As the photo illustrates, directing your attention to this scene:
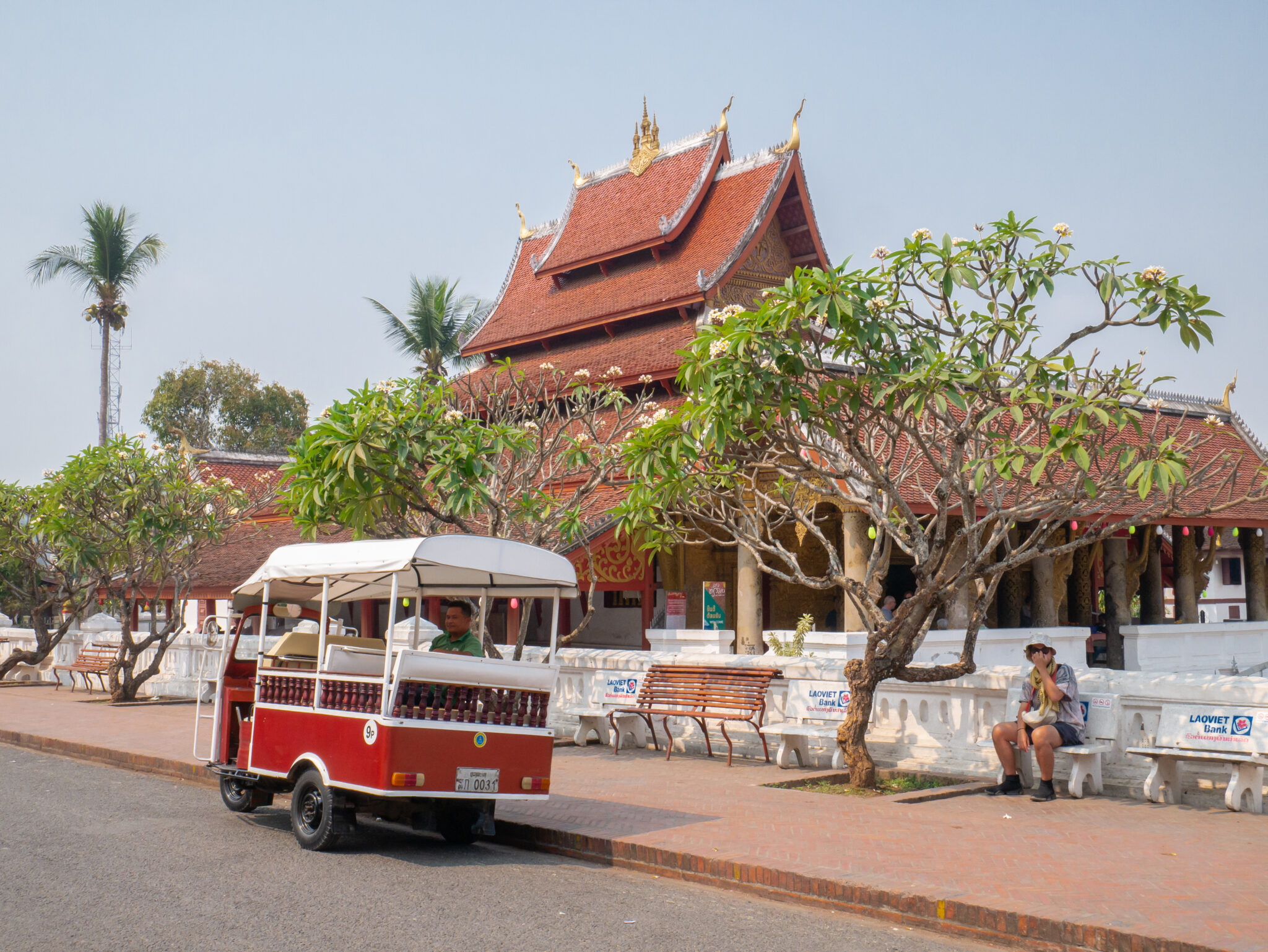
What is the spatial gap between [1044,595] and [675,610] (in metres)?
6.82

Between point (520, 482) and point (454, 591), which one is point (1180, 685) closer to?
point (454, 591)

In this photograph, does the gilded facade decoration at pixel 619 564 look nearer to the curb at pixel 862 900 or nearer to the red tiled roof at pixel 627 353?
the red tiled roof at pixel 627 353

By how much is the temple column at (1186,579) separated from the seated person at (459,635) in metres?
19.6

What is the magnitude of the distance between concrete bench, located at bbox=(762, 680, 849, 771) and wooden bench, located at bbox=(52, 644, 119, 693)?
1357cm

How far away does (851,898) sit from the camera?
659cm

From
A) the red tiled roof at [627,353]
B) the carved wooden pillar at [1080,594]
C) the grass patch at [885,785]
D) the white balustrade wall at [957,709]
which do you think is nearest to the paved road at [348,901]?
the grass patch at [885,785]

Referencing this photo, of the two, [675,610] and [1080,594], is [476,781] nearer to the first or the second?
[675,610]

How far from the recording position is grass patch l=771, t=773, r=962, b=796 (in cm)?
1006

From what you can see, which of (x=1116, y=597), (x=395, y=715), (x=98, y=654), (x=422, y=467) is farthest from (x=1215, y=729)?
(x=98, y=654)

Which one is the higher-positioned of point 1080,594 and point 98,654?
point 1080,594

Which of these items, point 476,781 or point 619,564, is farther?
point 619,564

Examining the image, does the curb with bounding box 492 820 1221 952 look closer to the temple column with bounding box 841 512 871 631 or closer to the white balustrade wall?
the white balustrade wall

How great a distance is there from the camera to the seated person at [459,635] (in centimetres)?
891

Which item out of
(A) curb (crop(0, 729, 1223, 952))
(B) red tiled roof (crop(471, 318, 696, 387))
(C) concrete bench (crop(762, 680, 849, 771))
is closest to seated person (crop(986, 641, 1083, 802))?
(C) concrete bench (crop(762, 680, 849, 771))
